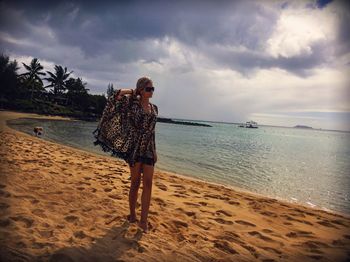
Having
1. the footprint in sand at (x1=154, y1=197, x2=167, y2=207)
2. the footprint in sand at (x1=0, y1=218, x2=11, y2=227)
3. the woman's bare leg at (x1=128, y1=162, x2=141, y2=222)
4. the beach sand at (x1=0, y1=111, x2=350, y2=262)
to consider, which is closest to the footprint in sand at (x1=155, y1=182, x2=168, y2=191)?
the beach sand at (x1=0, y1=111, x2=350, y2=262)

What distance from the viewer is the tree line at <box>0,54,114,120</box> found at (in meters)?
49.0

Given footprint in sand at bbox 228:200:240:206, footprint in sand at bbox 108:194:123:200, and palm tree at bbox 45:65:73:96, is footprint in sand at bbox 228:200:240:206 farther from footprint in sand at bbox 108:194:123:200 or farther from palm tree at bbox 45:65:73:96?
palm tree at bbox 45:65:73:96

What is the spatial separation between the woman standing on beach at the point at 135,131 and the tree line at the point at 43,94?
50.5 meters

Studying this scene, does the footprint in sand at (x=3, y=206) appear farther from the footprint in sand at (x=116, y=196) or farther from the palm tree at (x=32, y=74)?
the palm tree at (x=32, y=74)

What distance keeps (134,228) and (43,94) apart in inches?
2805

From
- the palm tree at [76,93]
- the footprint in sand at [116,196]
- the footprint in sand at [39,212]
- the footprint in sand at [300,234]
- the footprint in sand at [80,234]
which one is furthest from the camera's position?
the palm tree at [76,93]

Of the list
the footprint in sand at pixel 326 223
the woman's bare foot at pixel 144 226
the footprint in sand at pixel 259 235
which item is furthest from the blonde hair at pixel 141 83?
the footprint in sand at pixel 326 223

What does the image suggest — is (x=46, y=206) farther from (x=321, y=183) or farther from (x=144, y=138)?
Answer: (x=321, y=183)

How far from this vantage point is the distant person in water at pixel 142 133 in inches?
146

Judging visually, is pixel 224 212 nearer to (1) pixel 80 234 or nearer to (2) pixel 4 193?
(1) pixel 80 234

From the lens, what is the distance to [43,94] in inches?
2601

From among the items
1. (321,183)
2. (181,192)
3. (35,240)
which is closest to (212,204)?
(181,192)

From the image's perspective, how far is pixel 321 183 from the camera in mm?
13453

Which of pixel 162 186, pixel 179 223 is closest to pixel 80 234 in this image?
pixel 179 223
